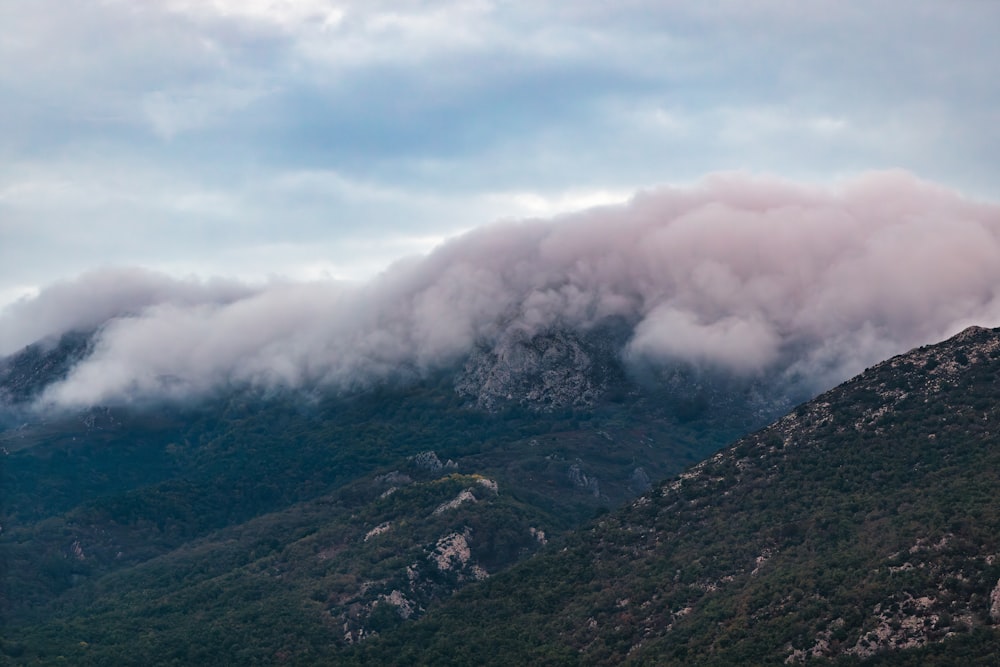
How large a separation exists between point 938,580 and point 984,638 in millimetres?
17097

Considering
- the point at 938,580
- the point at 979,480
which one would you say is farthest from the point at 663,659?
the point at 979,480

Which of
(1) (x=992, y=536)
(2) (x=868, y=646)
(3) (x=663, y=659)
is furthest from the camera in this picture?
(3) (x=663, y=659)

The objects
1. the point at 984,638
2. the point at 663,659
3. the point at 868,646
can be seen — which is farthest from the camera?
the point at 663,659

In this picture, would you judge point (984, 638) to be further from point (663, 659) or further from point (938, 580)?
point (663, 659)

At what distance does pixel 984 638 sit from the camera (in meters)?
152

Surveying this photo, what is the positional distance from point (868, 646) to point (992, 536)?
90.1ft

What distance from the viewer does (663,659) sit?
189 meters

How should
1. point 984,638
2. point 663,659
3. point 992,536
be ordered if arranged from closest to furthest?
1. point 984,638
2. point 992,536
3. point 663,659

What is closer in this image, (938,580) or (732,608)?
(938,580)

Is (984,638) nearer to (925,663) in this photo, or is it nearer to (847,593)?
(925,663)

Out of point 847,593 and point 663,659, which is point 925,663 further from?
point 663,659

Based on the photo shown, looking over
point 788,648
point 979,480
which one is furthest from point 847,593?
point 979,480

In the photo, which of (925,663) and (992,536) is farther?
(992,536)

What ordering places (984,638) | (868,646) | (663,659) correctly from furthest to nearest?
(663,659) → (868,646) → (984,638)
